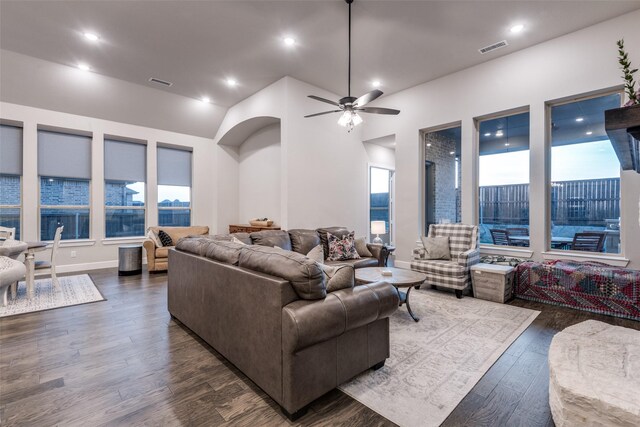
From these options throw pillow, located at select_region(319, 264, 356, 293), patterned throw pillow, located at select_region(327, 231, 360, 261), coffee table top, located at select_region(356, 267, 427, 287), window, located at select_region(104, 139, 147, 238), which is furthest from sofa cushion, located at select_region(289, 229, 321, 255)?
window, located at select_region(104, 139, 147, 238)

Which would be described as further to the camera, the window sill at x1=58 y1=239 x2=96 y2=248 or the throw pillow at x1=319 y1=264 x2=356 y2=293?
the window sill at x1=58 y1=239 x2=96 y2=248

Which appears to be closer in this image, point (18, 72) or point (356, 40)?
point (356, 40)

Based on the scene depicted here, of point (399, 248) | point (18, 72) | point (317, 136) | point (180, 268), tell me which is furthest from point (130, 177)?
point (399, 248)

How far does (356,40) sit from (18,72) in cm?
562

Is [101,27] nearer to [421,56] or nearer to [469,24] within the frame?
[421,56]

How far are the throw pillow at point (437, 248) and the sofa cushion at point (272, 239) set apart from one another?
2210 mm

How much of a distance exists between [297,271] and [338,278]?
0.37 meters

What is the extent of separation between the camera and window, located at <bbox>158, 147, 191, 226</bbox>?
721 centimetres

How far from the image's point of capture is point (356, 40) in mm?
4426

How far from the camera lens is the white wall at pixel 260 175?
265 inches

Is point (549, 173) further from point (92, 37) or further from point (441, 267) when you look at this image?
point (92, 37)

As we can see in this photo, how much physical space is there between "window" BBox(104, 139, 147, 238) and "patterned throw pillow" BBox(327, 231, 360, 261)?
4798mm

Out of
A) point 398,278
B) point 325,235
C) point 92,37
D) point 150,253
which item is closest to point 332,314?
point 398,278

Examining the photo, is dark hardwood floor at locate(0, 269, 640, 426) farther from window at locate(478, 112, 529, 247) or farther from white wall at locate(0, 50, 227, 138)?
white wall at locate(0, 50, 227, 138)
